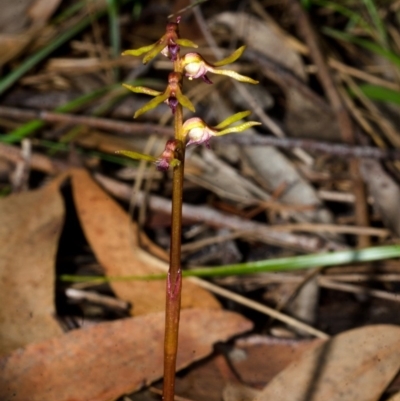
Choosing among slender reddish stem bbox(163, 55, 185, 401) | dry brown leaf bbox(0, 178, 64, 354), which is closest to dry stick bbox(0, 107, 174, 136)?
dry brown leaf bbox(0, 178, 64, 354)

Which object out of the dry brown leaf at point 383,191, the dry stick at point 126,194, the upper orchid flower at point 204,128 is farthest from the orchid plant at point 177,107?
the dry brown leaf at point 383,191

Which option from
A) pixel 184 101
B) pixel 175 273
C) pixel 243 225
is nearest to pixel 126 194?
pixel 243 225

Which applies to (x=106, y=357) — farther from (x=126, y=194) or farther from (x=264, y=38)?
(x=264, y=38)

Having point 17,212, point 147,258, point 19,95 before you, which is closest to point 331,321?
point 147,258

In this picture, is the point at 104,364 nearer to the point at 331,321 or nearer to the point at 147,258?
the point at 147,258

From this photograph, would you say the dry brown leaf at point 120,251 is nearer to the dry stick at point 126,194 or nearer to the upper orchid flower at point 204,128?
the dry stick at point 126,194

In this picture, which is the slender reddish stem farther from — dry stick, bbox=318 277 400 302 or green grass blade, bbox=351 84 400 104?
green grass blade, bbox=351 84 400 104
